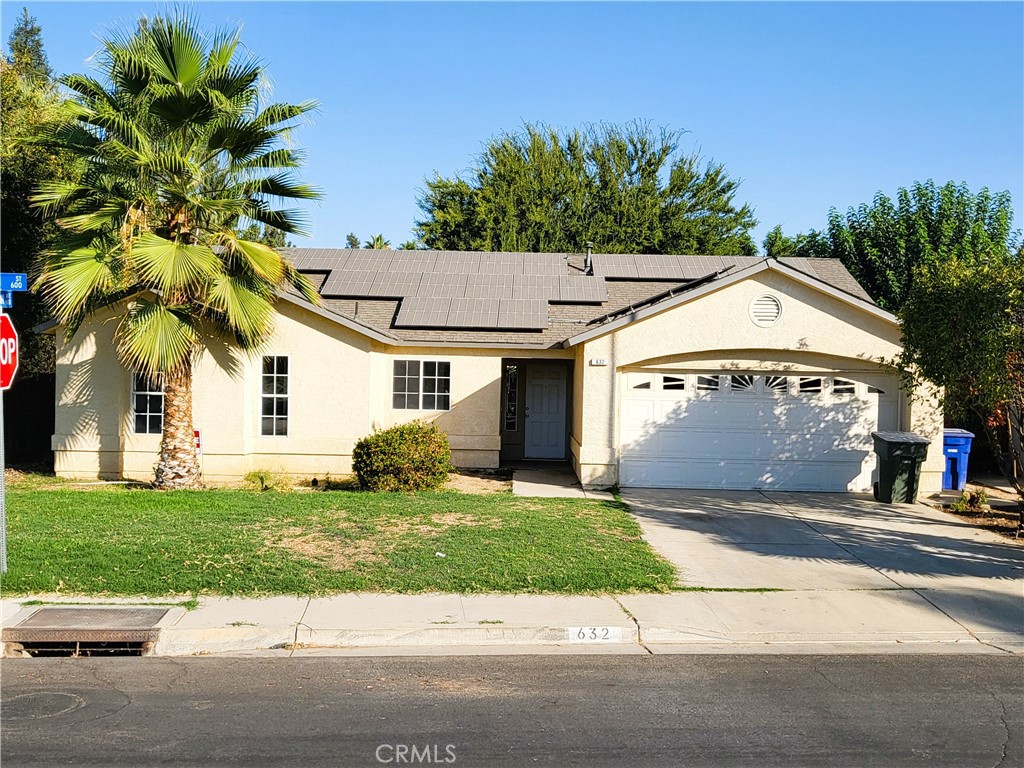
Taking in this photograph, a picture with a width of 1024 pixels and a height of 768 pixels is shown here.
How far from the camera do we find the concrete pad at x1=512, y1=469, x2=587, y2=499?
14.8 metres

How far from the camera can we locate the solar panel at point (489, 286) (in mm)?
19188

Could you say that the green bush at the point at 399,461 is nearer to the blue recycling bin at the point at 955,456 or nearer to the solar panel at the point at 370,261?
the solar panel at the point at 370,261

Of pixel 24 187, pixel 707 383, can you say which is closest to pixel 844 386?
pixel 707 383

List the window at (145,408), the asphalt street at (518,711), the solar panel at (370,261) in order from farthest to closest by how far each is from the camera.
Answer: the solar panel at (370,261) → the window at (145,408) → the asphalt street at (518,711)

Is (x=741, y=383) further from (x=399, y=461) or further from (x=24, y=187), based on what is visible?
(x=24, y=187)

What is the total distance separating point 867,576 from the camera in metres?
9.83

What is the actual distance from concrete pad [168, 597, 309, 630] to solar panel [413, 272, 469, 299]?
446 inches

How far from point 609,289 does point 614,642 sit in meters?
13.4

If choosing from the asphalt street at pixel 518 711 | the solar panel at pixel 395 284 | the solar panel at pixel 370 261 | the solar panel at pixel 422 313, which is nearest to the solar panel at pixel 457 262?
the solar panel at pixel 395 284

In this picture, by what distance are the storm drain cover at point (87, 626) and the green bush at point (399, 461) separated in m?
6.38

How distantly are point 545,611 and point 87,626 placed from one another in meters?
4.15

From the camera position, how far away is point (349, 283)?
19.7 metres

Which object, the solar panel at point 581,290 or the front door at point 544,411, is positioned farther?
the front door at point 544,411

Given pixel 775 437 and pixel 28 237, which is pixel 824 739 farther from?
pixel 28 237
